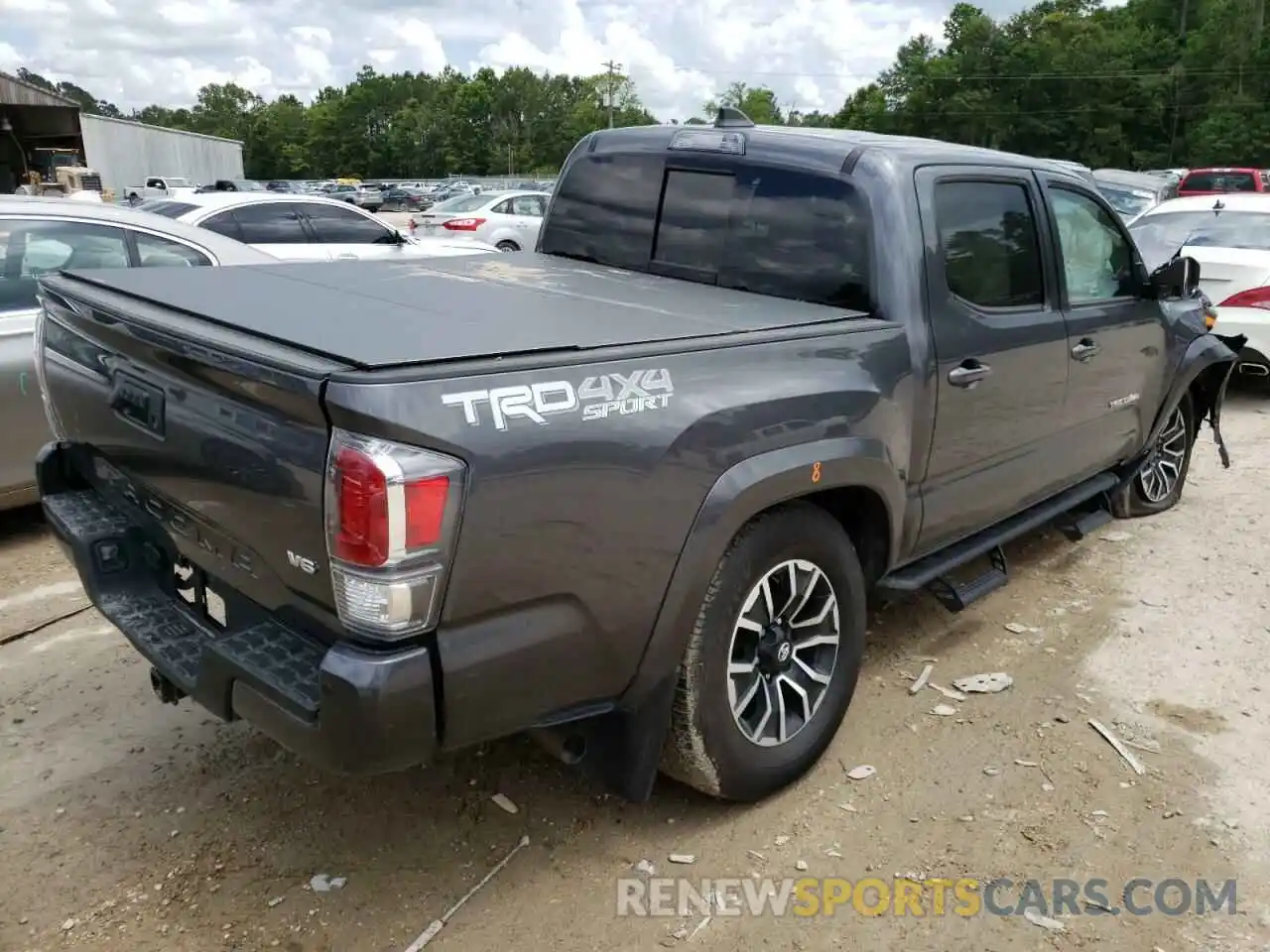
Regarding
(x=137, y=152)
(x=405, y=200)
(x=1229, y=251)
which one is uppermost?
(x=1229, y=251)

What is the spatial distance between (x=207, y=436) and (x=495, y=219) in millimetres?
16168

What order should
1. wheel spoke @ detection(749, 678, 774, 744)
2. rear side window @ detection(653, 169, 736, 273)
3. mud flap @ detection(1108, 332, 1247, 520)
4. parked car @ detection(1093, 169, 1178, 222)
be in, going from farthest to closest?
1. parked car @ detection(1093, 169, 1178, 222)
2. mud flap @ detection(1108, 332, 1247, 520)
3. rear side window @ detection(653, 169, 736, 273)
4. wheel spoke @ detection(749, 678, 774, 744)

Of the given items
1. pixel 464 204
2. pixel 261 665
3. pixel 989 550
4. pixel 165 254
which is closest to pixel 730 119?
pixel 989 550

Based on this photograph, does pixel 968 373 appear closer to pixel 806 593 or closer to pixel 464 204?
pixel 806 593

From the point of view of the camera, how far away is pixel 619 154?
4289 mm

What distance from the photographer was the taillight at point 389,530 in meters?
2.05

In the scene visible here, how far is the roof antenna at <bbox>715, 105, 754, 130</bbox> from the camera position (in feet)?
13.5

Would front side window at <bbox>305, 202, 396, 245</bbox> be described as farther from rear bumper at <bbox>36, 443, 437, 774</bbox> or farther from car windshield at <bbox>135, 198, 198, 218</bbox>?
rear bumper at <bbox>36, 443, 437, 774</bbox>

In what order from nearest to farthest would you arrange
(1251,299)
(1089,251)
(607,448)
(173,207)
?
(607,448) → (1089,251) → (1251,299) → (173,207)

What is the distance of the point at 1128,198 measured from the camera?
1895 centimetres

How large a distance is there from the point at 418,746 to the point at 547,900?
0.78 meters

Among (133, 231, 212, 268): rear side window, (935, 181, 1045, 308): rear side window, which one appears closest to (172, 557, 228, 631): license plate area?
(935, 181, 1045, 308): rear side window

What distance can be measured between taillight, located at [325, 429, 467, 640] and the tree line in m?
56.3

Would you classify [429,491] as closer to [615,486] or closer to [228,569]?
[615,486]
